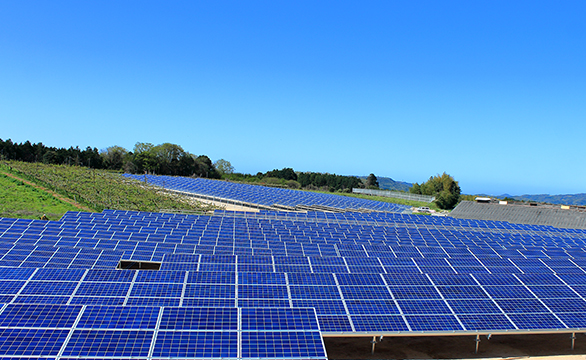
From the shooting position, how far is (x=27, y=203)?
45.0 metres

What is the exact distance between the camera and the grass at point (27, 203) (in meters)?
39.5

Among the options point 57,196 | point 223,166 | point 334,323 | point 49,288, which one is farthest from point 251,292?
point 223,166

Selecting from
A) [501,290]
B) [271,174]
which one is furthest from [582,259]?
Result: [271,174]

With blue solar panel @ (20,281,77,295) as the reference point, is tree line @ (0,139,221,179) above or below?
above

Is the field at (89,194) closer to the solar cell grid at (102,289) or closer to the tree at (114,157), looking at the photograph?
the solar cell grid at (102,289)

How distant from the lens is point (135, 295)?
44.2 ft

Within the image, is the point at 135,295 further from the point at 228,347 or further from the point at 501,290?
the point at 501,290

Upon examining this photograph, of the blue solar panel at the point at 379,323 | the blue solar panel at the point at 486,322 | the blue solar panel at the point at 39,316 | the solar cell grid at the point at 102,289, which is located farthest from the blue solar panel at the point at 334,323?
the blue solar panel at the point at 39,316

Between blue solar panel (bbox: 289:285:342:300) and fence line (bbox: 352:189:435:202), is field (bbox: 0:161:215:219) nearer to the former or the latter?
blue solar panel (bbox: 289:285:342:300)

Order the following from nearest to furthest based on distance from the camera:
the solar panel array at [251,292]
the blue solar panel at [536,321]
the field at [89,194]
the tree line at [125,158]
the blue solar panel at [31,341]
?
the blue solar panel at [31,341] → the solar panel array at [251,292] → the blue solar panel at [536,321] → the field at [89,194] → the tree line at [125,158]

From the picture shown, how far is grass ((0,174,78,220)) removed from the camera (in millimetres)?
39450

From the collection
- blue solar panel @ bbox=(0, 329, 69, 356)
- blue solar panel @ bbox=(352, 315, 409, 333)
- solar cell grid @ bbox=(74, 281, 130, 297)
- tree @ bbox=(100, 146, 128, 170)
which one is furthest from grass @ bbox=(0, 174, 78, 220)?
tree @ bbox=(100, 146, 128, 170)

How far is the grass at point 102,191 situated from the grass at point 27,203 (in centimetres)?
238

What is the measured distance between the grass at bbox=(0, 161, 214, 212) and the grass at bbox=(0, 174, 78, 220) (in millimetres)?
2376
